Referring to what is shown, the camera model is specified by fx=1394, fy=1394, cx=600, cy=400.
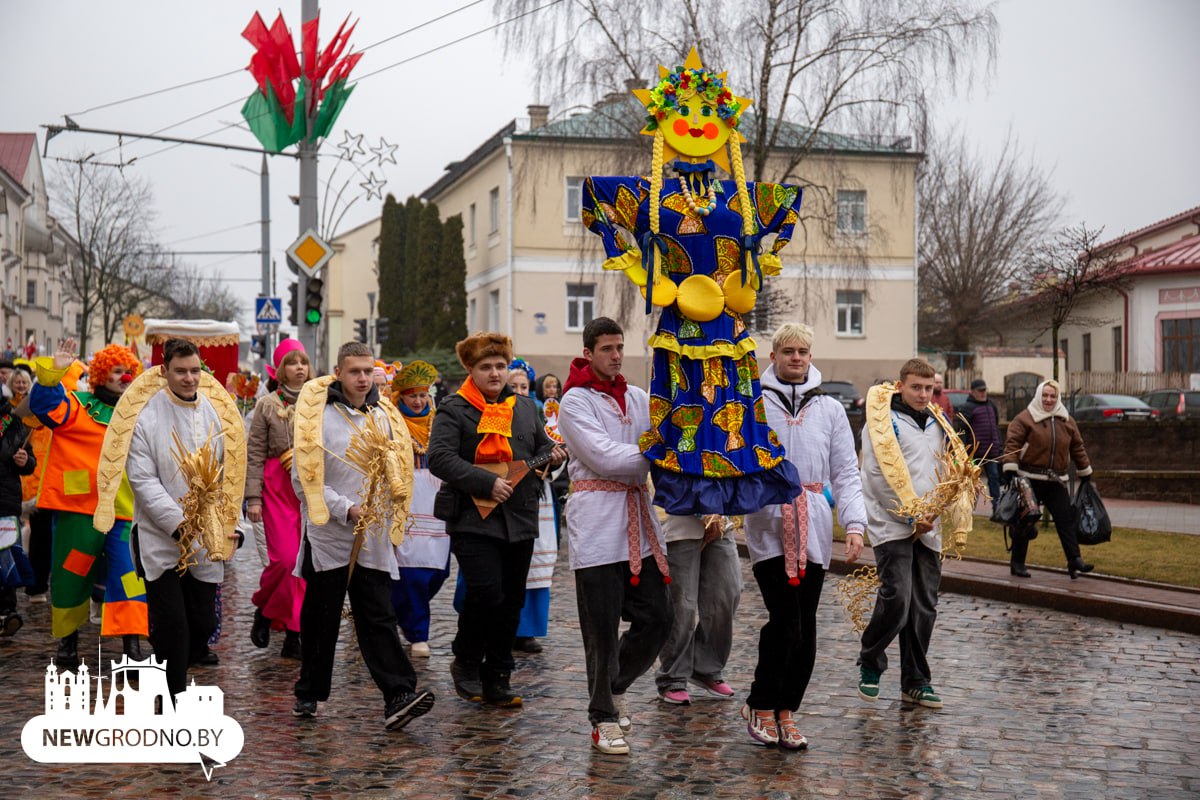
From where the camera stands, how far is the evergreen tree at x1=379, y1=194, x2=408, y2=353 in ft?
202

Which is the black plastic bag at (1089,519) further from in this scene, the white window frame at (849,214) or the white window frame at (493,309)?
the white window frame at (493,309)

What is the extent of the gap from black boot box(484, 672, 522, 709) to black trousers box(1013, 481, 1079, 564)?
6.60m

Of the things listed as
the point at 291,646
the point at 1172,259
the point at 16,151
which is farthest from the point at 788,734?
the point at 16,151

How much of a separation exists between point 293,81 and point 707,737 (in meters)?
12.5

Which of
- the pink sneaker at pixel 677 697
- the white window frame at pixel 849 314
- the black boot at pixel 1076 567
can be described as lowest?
the pink sneaker at pixel 677 697

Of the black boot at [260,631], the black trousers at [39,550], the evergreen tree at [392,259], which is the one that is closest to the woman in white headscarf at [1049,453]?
the black boot at [260,631]

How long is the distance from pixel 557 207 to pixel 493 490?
38.9 metres

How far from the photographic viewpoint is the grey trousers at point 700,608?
717cm

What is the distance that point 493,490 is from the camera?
686cm

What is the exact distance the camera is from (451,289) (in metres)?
52.5

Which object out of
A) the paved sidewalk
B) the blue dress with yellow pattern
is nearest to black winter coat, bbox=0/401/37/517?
the blue dress with yellow pattern

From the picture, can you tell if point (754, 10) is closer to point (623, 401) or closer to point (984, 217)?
point (623, 401)

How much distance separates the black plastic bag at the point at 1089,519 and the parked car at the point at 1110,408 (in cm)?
1954

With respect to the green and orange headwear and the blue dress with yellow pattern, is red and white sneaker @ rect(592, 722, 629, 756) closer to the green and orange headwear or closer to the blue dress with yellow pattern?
the blue dress with yellow pattern
